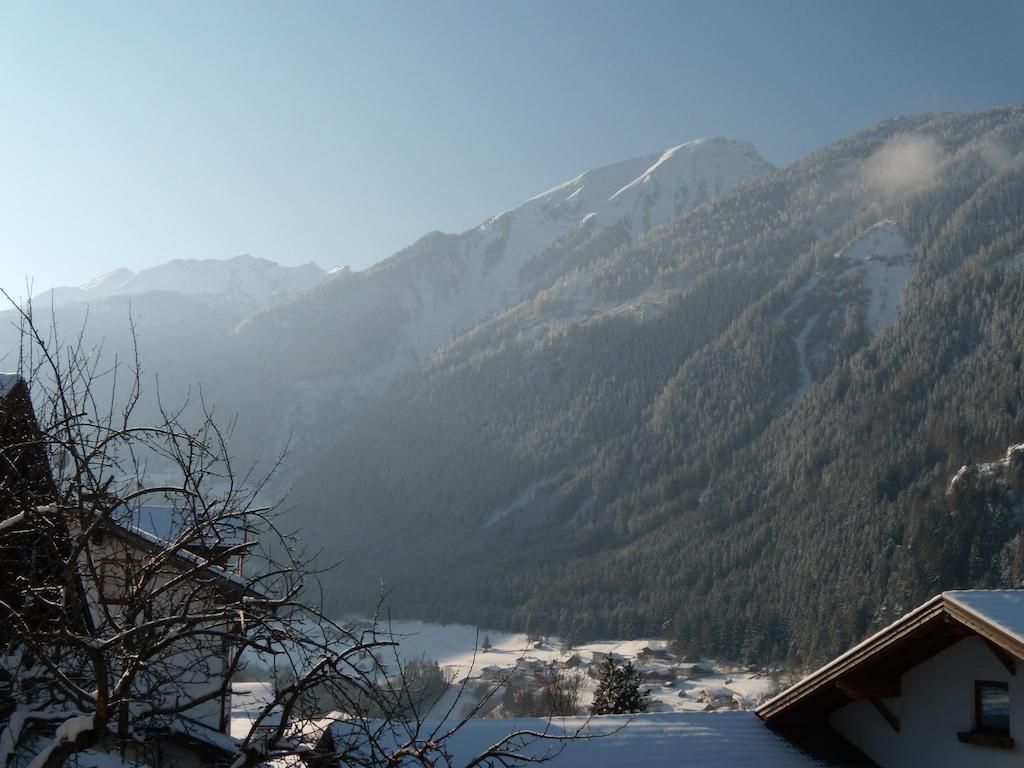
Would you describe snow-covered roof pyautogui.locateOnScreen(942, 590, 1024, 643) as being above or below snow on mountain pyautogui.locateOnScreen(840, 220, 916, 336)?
below

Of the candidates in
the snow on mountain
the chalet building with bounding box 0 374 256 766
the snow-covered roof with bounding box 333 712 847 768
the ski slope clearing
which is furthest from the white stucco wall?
the snow on mountain

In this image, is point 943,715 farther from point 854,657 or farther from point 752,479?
point 752,479

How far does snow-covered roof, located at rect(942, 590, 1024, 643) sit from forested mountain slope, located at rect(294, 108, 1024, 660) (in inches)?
3445

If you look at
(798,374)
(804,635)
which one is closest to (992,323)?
(798,374)

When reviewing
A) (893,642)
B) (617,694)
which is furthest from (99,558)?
(617,694)

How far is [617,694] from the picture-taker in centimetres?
2959

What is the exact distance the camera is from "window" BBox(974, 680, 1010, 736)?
9.75 metres

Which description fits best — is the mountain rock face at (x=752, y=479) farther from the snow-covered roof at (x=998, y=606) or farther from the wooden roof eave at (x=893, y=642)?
the snow-covered roof at (x=998, y=606)

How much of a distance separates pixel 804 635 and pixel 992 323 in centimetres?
7302

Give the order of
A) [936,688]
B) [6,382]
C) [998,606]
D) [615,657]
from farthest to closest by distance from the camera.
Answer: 1. [615,657]
2. [936,688]
3. [998,606]
4. [6,382]

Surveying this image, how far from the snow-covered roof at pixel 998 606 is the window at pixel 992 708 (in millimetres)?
986

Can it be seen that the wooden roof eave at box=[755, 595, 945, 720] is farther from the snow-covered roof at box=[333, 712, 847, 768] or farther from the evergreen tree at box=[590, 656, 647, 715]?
the evergreen tree at box=[590, 656, 647, 715]

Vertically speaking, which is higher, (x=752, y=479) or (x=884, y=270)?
(x=884, y=270)

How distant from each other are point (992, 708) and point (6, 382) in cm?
1081
